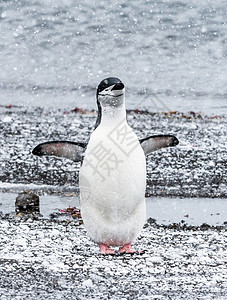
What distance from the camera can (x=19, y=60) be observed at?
74.0ft

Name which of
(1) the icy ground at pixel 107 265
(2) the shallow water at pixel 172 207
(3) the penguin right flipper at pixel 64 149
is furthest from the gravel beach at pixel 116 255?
(3) the penguin right flipper at pixel 64 149

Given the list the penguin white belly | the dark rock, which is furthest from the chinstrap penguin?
the dark rock

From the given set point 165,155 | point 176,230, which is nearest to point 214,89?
point 165,155

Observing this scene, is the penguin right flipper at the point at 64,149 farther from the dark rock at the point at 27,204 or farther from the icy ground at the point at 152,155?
the icy ground at the point at 152,155

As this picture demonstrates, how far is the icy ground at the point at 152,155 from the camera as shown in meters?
5.96

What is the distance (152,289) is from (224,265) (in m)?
0.54

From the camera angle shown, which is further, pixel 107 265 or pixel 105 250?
pixel 105 250

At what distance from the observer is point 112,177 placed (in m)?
3.99

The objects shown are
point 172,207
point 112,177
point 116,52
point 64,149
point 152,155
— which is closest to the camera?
point 112,177

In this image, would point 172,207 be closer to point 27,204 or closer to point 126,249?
point 27,204

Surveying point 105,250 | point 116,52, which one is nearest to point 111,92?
point 105,250

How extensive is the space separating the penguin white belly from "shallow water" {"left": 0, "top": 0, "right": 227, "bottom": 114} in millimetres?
7832

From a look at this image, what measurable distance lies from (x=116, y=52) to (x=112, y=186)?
757 inches

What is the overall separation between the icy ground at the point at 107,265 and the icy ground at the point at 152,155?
48.8 inches
